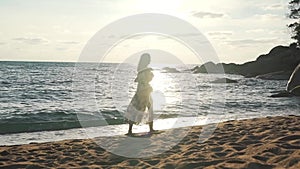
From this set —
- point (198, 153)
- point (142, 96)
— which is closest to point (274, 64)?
point (142, 96)

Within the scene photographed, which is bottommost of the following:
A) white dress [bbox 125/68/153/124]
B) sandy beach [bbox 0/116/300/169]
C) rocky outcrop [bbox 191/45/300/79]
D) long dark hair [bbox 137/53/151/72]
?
sandy beach [bbox 0/116/300/169]

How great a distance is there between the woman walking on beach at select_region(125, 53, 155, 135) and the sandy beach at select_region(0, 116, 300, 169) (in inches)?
23.4

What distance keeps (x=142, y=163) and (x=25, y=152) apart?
2.95 metres

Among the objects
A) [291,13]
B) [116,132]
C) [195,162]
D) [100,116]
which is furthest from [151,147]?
[291,13]

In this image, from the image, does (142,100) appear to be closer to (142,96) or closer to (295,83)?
(142,96)

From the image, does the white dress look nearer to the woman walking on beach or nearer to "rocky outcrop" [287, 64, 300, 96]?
the woman walking on beach

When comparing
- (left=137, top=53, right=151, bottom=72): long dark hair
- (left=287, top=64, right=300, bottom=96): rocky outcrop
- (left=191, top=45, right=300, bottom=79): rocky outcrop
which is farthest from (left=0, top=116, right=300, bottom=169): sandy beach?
(left=191, top=45, right=300, bottom=79): rocky outcrop

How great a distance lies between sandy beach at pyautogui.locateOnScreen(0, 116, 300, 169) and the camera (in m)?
5.81

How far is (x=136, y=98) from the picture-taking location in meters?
9.05

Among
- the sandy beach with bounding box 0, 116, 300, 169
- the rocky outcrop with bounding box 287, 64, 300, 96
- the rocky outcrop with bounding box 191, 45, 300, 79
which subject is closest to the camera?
the sandy beach with bounding box 0, 116, 300, 169

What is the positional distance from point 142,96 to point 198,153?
8.77 feet

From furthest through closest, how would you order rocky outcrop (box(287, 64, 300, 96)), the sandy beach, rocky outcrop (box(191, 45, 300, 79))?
rocky outcrop (box(191, 45, 300, 79)) → rocky outcrop (box(287, 64, 300, 96)) → the sandy beach

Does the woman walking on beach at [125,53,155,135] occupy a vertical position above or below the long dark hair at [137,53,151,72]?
below

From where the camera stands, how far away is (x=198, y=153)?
6.74 meters
